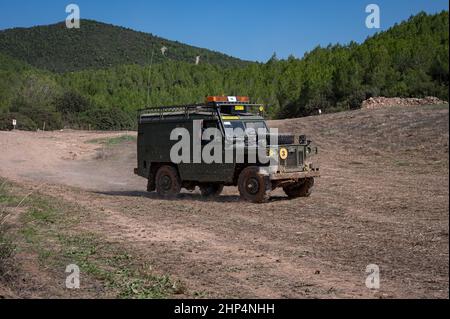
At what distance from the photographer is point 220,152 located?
1436cm

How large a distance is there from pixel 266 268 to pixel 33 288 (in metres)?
2.68

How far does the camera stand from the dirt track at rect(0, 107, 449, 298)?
6777 millimetres

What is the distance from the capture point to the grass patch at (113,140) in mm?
33425

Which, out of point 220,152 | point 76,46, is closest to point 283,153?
point 220,152

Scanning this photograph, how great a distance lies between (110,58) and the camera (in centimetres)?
11800

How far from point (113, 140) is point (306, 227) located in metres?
25.1

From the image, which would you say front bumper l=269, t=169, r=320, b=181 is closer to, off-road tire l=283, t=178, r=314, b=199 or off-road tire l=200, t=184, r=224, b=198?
off-road tire l=283, t=178, r=314, b=199

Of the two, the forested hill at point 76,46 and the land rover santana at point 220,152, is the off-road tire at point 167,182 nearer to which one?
the land rover santana at point 220,152

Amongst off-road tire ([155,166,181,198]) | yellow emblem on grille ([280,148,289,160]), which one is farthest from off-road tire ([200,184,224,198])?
yellow emblem on grille ([280,148,289,160])

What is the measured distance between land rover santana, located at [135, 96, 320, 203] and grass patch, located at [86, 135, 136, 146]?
17.1m

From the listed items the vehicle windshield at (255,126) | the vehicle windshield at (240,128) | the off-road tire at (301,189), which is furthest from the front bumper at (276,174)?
the vehicle windshield at (255,126)

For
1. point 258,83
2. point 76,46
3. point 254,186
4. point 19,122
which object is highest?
point 76,46

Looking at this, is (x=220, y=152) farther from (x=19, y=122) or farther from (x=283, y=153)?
(x=19, y=122)
